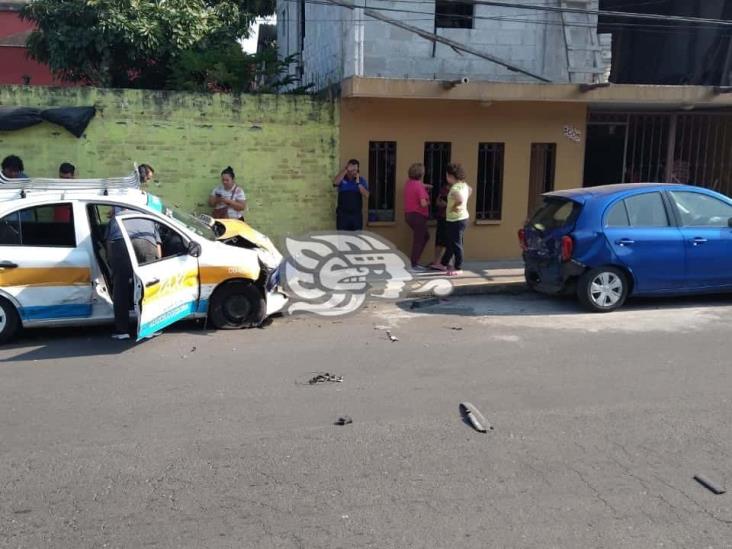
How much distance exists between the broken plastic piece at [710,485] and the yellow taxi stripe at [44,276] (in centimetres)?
579

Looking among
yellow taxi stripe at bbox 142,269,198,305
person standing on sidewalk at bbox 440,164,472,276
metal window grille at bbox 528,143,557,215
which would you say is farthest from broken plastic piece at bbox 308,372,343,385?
metal window grille at bbox 528,143,557,215

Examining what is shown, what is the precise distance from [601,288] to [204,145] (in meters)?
6.33

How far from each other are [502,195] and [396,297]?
3679mm

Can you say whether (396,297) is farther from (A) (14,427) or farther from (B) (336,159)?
(A) (14,427)

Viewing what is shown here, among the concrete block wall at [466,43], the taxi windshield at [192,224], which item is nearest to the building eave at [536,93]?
the concrete block wall at [466,43]

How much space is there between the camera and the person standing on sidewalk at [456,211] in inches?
402

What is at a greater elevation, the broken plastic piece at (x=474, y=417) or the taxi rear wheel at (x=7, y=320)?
the taxi rear wheel at (x=7, y=320)

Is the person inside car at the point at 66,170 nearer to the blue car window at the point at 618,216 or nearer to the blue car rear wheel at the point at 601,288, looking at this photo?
the blue car rear wheel at the point at 601,288

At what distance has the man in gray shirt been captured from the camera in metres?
6.59

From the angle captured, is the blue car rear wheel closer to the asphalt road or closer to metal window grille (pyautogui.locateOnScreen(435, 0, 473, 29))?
the asphalt road

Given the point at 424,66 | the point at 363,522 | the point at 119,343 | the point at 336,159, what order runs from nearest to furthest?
the point at 363,522 → the point at 119,343 → the point at 336,159 → the point at 424,66

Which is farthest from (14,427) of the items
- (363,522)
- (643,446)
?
(643,446)

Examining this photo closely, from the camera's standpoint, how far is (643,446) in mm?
4418

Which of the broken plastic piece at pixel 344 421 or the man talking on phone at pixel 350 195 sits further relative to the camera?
the man talking on phone at pixel 350 195
